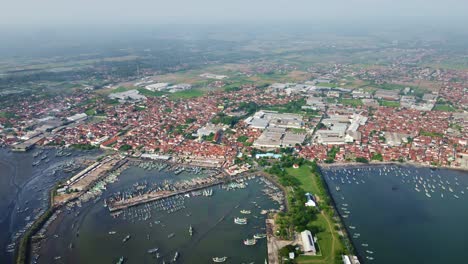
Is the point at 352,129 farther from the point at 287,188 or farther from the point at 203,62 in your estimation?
the point at 203,62

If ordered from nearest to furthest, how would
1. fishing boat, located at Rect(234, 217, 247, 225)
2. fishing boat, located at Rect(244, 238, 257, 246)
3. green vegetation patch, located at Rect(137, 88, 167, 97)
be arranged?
fishing boat, located at Rect(244, 238, 257, 246), fishing boat, located at Rect(234, 217, 247, 225), green vegetation patch, located at Rect(137, 88, 167, 97)

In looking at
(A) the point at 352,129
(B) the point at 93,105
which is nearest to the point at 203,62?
(B) the point at 93,105

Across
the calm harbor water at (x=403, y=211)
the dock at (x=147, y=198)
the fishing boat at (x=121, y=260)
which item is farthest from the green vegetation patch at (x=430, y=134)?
the fishing boat at (x=121, y=260)

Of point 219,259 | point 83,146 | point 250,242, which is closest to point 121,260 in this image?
point 219,259

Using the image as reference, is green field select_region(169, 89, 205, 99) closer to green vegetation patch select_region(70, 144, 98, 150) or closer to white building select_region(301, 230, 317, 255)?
green vegetation patch select_region(70, 144, 98, 150)

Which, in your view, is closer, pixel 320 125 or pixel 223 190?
pixel 223 190

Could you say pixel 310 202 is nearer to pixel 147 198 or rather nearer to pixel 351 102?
pixel 147 198

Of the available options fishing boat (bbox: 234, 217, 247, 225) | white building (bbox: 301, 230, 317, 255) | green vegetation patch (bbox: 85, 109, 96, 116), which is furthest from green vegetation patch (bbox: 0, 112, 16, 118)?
white building (bbox: 301, 230, 317, 255)
